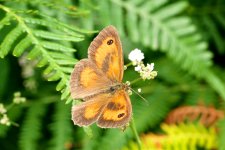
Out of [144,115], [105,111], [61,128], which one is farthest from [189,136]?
[105,111]

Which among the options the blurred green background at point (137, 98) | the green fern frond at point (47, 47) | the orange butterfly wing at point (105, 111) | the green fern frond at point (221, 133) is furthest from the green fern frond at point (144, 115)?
the orange butterfly wing at point (105, 111)

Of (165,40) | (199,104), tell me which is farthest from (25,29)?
(199,104)

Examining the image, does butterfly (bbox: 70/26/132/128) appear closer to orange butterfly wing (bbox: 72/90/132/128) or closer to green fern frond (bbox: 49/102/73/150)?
orange butterfly wing (bbox: 72/90/132/128)

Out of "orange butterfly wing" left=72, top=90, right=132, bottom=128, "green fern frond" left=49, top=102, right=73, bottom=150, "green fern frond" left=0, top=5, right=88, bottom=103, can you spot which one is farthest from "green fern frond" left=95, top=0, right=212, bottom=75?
"orange butterfly wing" left=72, top=90, right=132, bottom=128

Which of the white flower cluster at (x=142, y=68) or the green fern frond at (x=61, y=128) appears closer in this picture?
the white flower cluster at (x=142, y=68)

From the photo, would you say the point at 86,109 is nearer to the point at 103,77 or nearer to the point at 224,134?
the point at 103,77

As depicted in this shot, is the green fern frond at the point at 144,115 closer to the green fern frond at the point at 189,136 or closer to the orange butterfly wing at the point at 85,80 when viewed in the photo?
the green fern frond at the point at 189,136

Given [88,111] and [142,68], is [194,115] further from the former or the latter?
[88,111]
